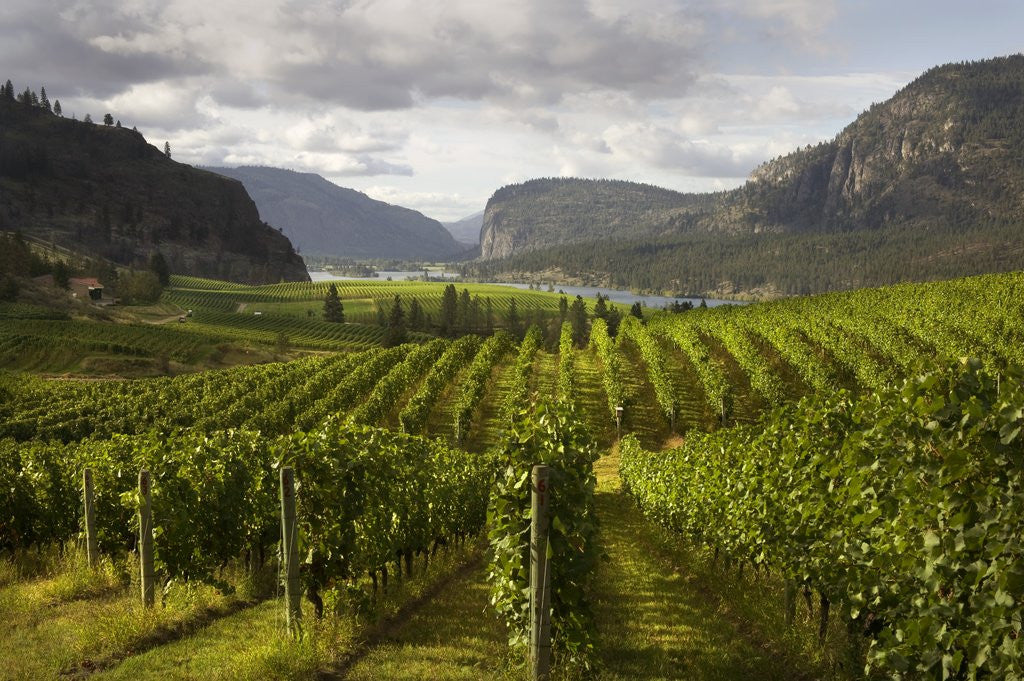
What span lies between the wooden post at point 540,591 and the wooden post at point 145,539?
603cm

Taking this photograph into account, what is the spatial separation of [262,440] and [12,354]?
3079 inches

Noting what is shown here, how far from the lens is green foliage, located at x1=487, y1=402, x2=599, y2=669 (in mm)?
7539

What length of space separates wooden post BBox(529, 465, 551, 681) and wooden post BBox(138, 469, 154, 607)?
6.03 m

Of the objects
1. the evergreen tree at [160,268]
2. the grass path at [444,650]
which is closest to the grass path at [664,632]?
the grass path at [444,650]

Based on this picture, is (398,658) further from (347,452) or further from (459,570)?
(459,570)

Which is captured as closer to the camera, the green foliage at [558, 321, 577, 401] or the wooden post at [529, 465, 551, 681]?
the wooden post at [529, 465, 551, 681]

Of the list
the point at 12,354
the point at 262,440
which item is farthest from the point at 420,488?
the point at 12,354

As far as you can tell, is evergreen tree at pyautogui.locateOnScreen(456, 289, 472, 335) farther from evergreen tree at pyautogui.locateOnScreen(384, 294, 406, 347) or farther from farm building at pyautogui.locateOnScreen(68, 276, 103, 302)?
farm building at pyautogui.locateOnScreen(68, 276, 103, 302)

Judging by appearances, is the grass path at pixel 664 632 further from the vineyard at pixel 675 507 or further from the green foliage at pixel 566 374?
the green foliage at pixel 566 374

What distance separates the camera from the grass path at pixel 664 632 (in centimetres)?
819

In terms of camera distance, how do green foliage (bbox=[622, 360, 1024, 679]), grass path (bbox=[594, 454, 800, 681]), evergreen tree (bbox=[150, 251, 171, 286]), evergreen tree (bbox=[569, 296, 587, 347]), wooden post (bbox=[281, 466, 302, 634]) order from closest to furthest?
green foliage (bbox=[622, 360, 1024, 679]) < wooden post (bbox=[281, 466, 302, 634]) < grass path (bbox=[594, 454, 800, 681]) < evergreen tree (bbox=[569, 296, 587, 347]) < evergreen tree (bbox=[150, 251, 171, 286])

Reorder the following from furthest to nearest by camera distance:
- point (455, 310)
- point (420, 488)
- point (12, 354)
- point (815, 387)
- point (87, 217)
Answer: point (87, 217)
point (455, 310)
point (12, 354)
point (815, 387)
point (420, 488)

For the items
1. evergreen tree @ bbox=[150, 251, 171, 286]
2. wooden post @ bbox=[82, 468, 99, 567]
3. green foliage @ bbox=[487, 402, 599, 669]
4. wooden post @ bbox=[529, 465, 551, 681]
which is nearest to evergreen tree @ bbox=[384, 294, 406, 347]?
evergreen tree @ bbox=[150, 251, 171, 286]

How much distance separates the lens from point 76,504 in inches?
581
